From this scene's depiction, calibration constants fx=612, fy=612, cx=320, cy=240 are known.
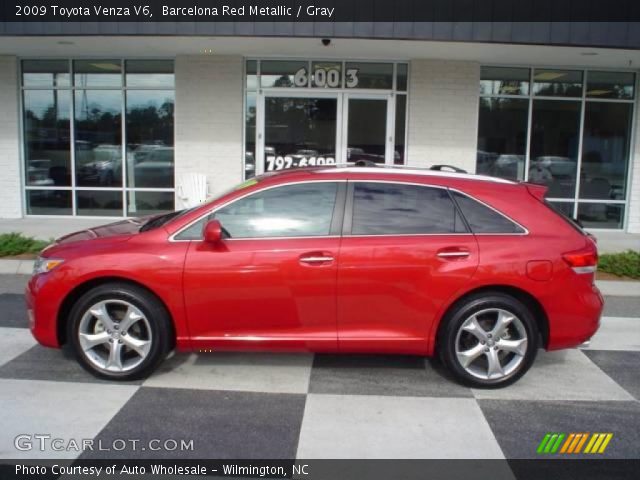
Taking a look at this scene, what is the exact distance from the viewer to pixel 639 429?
4.23 m

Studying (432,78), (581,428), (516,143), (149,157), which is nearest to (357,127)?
(432,78)

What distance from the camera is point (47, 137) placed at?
12883mm

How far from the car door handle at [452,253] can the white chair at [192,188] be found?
8.02m

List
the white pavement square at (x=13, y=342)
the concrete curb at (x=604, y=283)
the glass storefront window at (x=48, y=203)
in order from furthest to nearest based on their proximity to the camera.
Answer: the glass storefront window at (x=48, y=203), the concrete curb at (x=604, y=283), the white pavement square at (x=13, y=342)

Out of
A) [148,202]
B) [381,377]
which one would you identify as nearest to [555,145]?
[148,202]

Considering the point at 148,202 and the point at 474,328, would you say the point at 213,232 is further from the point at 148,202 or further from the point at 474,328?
the point at 148,202

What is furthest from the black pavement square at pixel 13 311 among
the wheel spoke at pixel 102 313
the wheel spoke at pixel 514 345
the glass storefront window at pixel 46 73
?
the glass storefront window at pixel 46 73

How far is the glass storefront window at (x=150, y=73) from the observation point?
488 inches

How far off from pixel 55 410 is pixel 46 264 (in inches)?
46.7

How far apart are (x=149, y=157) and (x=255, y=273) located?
8.87 metres

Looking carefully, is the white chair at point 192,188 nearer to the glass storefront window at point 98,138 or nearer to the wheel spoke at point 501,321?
the glass storefront window at point 98,138

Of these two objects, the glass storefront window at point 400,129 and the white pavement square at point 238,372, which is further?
the glass storefront window at point 400,129

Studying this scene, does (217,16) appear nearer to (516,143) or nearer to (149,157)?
(149,157)

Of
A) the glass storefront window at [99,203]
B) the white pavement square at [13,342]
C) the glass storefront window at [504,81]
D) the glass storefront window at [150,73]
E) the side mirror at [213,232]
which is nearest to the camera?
the side mirror at [213,232]
